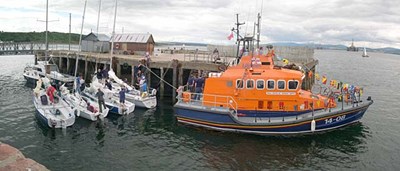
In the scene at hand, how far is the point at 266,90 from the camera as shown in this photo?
17281 millimetres

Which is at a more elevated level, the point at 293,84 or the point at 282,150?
the point at 293,84

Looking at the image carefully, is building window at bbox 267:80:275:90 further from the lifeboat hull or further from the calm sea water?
the calm sea water

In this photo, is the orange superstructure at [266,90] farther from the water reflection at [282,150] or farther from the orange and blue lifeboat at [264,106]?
the water reflection at [282,150]

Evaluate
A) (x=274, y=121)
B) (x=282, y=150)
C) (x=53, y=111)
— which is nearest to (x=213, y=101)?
(x=274, y=121)

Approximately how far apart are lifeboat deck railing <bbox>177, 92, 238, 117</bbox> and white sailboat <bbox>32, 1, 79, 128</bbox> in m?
6.36

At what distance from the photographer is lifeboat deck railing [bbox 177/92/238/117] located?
17.7 m

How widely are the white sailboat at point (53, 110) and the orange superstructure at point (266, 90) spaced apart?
789cm

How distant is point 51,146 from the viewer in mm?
15133

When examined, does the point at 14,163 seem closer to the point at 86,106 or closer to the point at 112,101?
the point at 86,106

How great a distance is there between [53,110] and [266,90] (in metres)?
12.2

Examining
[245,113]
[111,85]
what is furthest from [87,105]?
[245,113]

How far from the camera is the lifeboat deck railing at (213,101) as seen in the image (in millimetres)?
17656

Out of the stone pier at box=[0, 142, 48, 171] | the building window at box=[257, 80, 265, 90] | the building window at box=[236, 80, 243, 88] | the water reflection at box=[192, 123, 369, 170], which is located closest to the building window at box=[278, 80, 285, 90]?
the building window at box=[257, 80, 265, 90]

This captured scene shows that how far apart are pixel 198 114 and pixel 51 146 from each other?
295 inches
